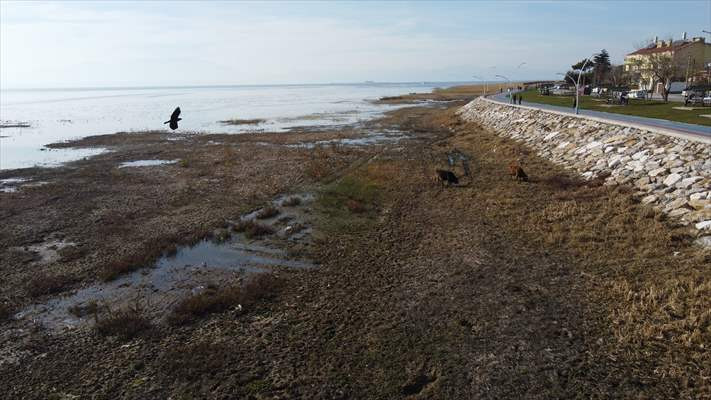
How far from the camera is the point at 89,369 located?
803cm

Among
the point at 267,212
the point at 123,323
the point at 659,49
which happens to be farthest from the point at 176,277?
the point at 659,49

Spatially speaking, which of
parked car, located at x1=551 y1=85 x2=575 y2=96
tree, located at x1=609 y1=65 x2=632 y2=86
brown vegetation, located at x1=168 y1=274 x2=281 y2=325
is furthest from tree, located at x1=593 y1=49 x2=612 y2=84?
brown vegetation, located at x1=168 y1=274 x2=281 y2=325

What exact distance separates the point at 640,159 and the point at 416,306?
536 inches

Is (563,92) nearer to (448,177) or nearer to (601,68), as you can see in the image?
(601,68)

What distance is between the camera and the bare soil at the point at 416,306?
24.3ft

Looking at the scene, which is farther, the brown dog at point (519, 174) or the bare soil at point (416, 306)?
the brown dog at point (519, 174)

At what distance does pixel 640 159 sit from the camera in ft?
59.0

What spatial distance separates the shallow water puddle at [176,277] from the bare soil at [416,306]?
25.1 inches

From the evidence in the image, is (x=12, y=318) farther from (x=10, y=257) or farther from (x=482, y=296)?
(x=482, y=296)

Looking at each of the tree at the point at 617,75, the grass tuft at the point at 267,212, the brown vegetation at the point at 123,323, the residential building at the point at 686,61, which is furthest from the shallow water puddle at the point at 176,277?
the tree at the point at 617,75

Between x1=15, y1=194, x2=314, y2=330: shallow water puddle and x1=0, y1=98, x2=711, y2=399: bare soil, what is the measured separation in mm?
639

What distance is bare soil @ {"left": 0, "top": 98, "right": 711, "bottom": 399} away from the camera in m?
7.42

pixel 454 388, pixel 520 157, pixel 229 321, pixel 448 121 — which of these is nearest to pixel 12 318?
pixel 229 321

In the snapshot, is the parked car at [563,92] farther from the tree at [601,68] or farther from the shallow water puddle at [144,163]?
the shallow water puddle at [144,163]
